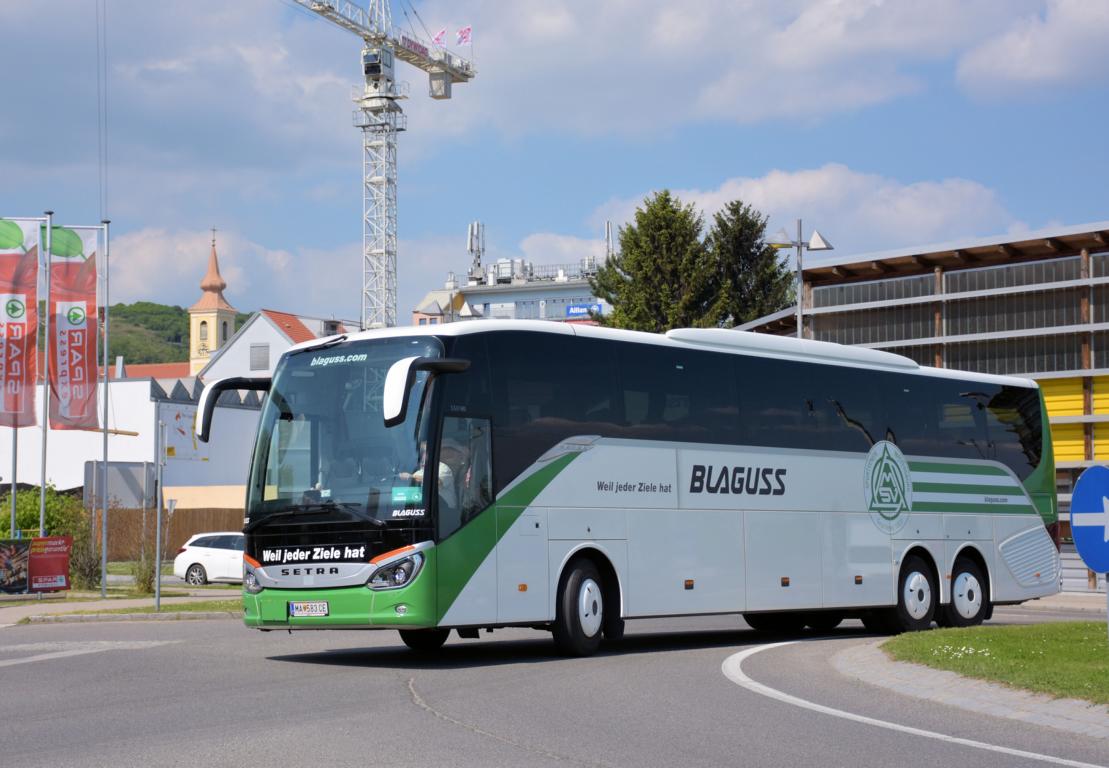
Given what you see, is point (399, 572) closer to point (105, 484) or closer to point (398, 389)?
point (398, 389)

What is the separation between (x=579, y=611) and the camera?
16.3 meters

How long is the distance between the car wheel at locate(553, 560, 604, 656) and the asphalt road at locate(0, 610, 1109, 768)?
32 cm

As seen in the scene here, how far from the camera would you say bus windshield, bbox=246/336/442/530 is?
14.9 metres

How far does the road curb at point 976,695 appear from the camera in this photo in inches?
412

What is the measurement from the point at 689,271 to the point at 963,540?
134 feet

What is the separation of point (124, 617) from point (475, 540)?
11343mm

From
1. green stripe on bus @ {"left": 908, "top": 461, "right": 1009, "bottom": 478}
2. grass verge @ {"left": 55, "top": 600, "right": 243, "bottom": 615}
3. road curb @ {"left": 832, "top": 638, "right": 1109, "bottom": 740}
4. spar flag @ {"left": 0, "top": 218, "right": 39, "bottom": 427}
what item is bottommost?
grass verge @ {"left": 55, "top": 600, "right": 243, "bottom": 615}

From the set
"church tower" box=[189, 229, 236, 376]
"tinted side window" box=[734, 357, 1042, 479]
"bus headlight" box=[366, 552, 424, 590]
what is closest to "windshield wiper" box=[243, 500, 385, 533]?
"bus headlight" box=[366, 552, 424, 590]

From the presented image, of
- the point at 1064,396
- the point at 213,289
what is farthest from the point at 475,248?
the point at 1064,396

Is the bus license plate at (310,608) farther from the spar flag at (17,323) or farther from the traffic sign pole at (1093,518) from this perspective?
the spar flag at (17,323)

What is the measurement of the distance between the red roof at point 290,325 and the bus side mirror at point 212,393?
83.4 m

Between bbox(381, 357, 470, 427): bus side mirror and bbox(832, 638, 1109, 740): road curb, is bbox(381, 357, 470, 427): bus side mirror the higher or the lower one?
the higher one

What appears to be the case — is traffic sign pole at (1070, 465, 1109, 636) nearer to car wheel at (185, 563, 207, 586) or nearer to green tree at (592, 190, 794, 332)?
car wheel at (185, 563, 207, 586)

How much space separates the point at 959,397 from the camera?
22.6 meters
